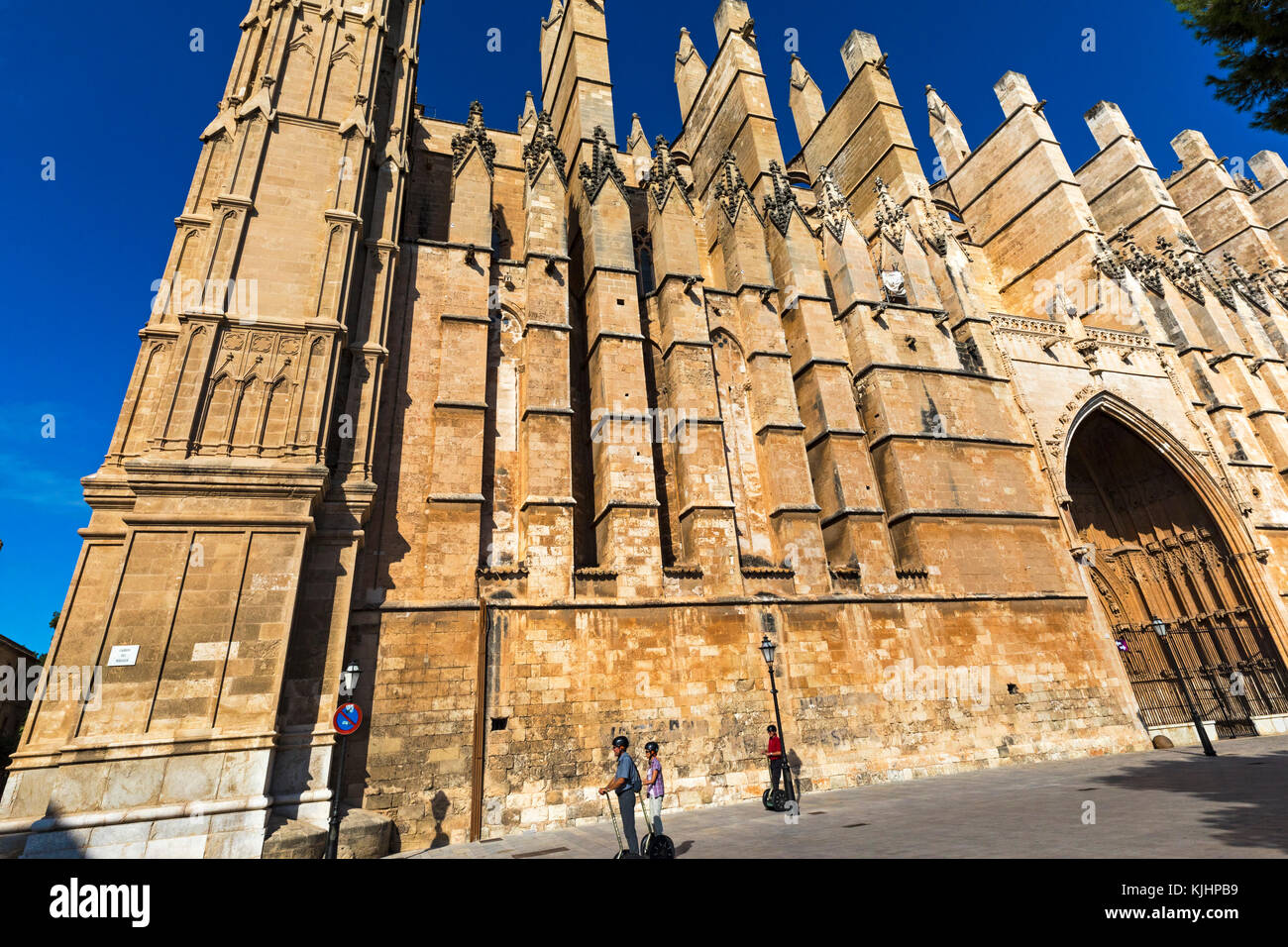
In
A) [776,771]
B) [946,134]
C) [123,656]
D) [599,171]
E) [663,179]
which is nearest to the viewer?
[123,656]

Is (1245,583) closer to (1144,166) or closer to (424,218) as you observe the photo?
(1144,166)

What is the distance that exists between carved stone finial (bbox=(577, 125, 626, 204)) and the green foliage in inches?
455

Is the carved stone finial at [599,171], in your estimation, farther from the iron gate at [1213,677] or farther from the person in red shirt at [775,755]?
the iron gate at [1213,677]

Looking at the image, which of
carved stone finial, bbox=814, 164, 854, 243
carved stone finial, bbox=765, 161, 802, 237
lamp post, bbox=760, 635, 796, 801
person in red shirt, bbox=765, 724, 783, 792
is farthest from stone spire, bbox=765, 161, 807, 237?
person in red shirt, bbox=765, 724, 783, 792

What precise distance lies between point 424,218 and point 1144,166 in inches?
1091

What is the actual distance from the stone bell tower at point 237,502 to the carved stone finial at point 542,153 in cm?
362

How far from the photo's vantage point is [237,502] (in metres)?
8.75

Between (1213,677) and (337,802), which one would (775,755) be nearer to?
(337,802)

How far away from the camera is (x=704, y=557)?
12297 mm

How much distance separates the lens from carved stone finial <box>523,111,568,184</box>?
15312 mm

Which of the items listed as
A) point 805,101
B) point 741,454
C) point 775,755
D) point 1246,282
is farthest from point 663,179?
point 1246,282

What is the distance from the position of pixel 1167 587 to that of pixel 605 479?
58.8ft
